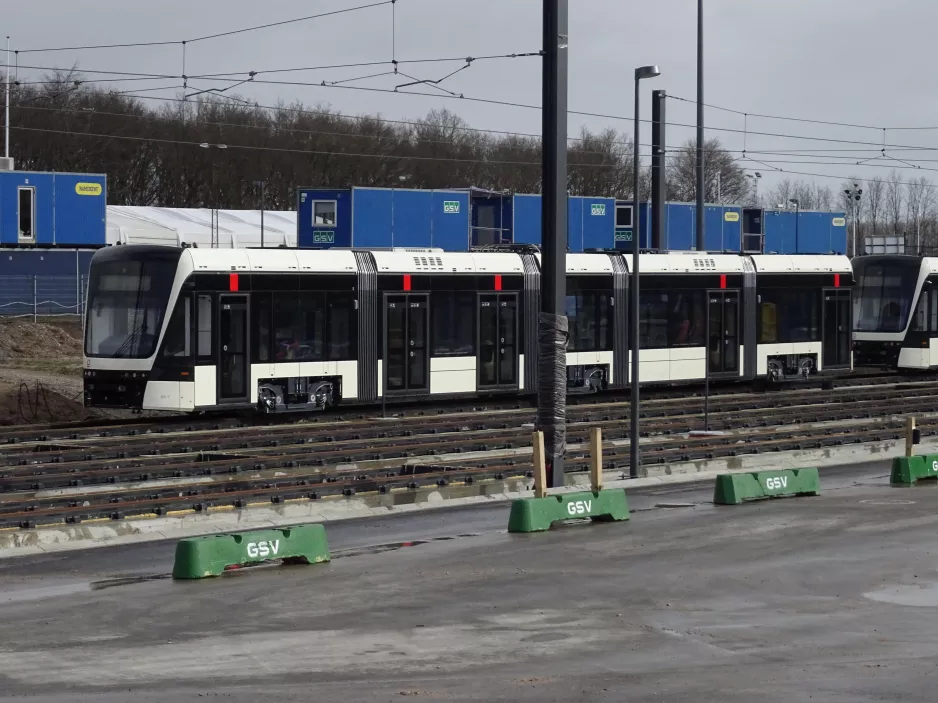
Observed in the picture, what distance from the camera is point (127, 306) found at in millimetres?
26234

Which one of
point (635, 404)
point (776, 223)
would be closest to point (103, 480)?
point (635, 404)

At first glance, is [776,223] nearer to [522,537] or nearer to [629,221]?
[629,221]

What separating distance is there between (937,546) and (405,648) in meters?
7.50

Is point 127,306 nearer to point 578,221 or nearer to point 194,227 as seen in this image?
point 578,221

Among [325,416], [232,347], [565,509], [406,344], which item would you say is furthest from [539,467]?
[325,416]

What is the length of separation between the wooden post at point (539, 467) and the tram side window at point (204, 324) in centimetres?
873

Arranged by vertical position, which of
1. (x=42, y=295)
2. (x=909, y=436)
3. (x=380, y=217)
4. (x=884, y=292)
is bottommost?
(x=909, y=436)

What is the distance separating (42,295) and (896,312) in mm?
26544

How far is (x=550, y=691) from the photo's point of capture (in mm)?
9883

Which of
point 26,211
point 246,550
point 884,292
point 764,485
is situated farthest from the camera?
point 26,211

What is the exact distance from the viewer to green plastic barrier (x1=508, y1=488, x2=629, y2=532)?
56.9 ft

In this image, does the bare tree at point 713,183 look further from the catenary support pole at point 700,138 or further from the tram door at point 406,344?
the tram door at point 406,344

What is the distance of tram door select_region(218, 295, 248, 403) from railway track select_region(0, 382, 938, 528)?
72 centimetres

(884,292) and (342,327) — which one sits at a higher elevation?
(884,292)
